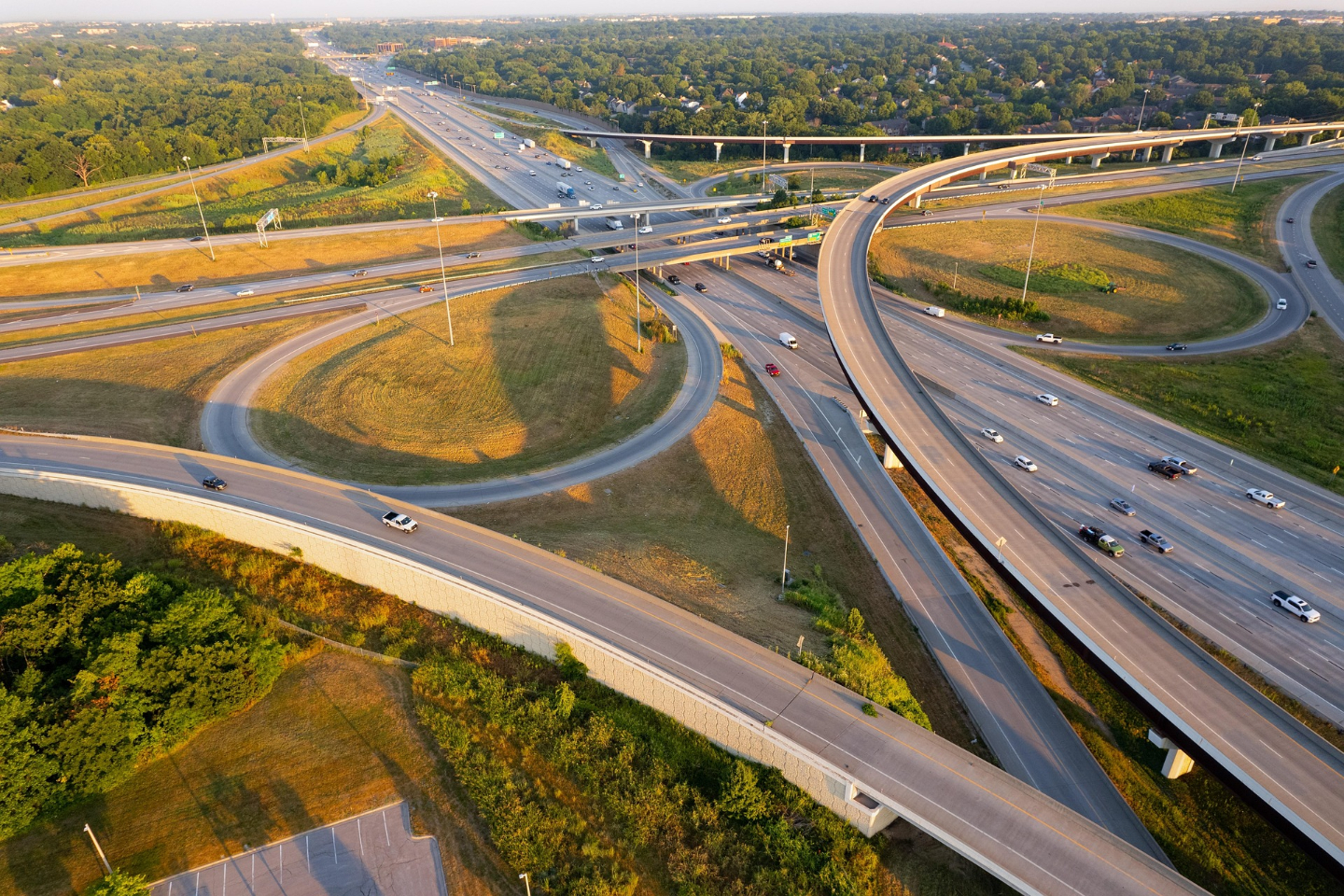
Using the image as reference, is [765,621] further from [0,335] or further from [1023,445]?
[0,335]

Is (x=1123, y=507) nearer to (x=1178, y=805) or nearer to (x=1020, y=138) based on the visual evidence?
(x=1178, y=805)

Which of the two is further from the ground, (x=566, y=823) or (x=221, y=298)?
(x=221, y=298)

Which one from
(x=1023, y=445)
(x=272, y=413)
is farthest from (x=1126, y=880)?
(x=272, y=413)

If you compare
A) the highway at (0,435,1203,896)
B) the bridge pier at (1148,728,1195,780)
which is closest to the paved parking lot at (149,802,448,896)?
the highway at (0,435,1203,896)

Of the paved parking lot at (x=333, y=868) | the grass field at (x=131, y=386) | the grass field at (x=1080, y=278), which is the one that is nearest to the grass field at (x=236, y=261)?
the grass field at (x=131, y=386)

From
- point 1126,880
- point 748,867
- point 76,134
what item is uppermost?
point 76,134

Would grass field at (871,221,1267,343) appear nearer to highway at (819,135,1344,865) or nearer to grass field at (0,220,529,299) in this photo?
highway at (819,135,1344,865)

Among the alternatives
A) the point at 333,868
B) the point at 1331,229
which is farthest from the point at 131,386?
the point at 1331,229
